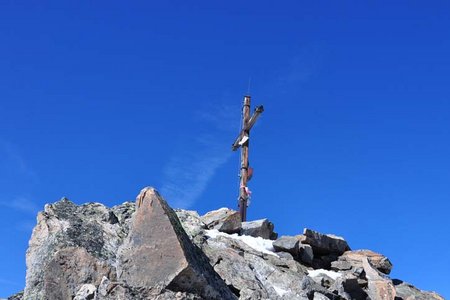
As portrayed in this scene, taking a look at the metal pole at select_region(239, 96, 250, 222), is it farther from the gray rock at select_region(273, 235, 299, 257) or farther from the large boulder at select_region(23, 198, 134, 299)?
the large boulder at select_region(23, 198, 134, 299)

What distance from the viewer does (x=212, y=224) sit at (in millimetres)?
20547

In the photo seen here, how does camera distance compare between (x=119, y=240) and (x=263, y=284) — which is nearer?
(x=119, y=240)

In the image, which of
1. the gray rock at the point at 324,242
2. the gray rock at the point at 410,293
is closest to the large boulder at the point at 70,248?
the gray rock at the point at 324,242

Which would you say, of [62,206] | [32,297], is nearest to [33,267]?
[32,297]

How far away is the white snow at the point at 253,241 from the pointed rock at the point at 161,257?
25.7ft

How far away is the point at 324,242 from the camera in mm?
20906

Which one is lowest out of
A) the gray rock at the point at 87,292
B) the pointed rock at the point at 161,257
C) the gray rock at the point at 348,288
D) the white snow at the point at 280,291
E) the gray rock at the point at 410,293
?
the gray rock at the point at 87,292

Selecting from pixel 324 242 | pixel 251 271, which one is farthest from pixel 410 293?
pixel 251 271

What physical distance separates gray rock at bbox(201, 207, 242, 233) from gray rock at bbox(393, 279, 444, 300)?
6168 millimetres

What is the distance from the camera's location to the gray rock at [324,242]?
20625mm

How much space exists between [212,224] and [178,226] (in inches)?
381

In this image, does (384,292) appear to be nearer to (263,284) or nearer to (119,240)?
(263,284)

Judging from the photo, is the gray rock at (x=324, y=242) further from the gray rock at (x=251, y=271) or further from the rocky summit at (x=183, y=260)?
the gray rock at (x=251, y=271)

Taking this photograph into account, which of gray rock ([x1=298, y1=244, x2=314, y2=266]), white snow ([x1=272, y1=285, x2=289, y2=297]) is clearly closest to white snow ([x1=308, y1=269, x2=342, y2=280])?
gray rock ([x1=298, y1=244, x2=314, y2=266])
